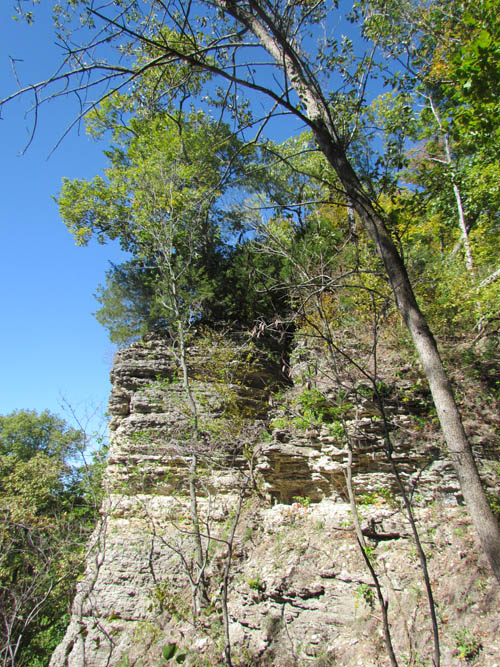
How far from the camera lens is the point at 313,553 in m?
5.83

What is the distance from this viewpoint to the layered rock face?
459 centimetres

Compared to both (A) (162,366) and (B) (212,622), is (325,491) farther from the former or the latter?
(A) (162,366)

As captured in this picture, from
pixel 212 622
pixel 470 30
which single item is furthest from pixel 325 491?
pixel 470 30

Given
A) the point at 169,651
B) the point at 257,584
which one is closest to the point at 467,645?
the point at 257,584

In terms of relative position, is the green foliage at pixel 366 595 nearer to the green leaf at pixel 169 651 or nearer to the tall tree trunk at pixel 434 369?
the tall tree trunk at pixel 434 369

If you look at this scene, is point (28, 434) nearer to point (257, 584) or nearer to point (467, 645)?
point (257, 584)

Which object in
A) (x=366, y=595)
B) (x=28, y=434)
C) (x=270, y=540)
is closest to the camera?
(x=366, y=595)

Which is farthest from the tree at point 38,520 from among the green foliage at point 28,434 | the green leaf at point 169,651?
the green leaf at point 169,651

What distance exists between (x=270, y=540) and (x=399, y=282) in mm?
5603

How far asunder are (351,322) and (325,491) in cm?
359

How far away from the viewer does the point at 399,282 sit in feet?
10.7

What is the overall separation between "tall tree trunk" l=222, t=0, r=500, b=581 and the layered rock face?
2.93 feet

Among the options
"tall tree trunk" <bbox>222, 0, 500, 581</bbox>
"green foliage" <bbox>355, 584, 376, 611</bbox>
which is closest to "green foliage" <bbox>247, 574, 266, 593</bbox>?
"green foliage" <bbox>355, 584, 376, 611</bbox>

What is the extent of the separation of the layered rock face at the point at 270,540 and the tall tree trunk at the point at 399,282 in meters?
0.89
